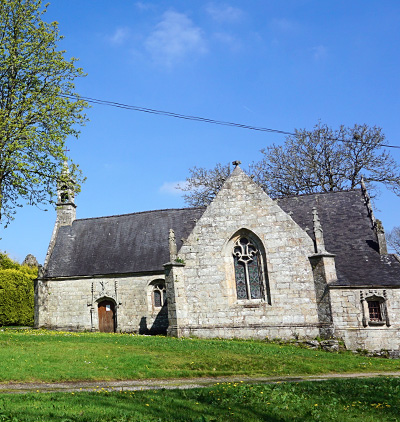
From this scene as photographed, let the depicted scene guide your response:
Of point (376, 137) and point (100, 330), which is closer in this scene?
point (100, 330)

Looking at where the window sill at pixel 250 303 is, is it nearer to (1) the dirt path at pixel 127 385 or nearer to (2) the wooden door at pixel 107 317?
(1) the dirt path at pixel 127 385

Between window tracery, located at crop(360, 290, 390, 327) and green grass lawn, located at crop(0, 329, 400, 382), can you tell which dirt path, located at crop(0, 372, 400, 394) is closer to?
green grass lawn, located at crop(0, 329, 400, 382)

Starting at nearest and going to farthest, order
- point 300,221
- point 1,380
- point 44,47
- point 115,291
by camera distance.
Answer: point 1,380 → point 44,47 → point 300,221 → point 115,291

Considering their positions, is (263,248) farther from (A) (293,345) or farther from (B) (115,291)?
(B) (115,291)

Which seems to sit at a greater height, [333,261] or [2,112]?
[2,112]

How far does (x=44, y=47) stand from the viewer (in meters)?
21.5

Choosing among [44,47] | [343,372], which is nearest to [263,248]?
[343,372]

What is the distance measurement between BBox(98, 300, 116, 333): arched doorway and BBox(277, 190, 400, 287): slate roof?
482 inches

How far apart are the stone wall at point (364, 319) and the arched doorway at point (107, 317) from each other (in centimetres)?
1441

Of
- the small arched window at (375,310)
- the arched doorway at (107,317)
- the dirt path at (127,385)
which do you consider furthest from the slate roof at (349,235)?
the arched doorway at (107,317)

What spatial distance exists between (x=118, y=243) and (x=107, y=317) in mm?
4728

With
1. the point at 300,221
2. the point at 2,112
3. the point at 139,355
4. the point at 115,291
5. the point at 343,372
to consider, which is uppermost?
the point at 2,112

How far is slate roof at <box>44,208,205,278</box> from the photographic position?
1098 inches

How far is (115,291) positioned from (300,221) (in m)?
12.0
